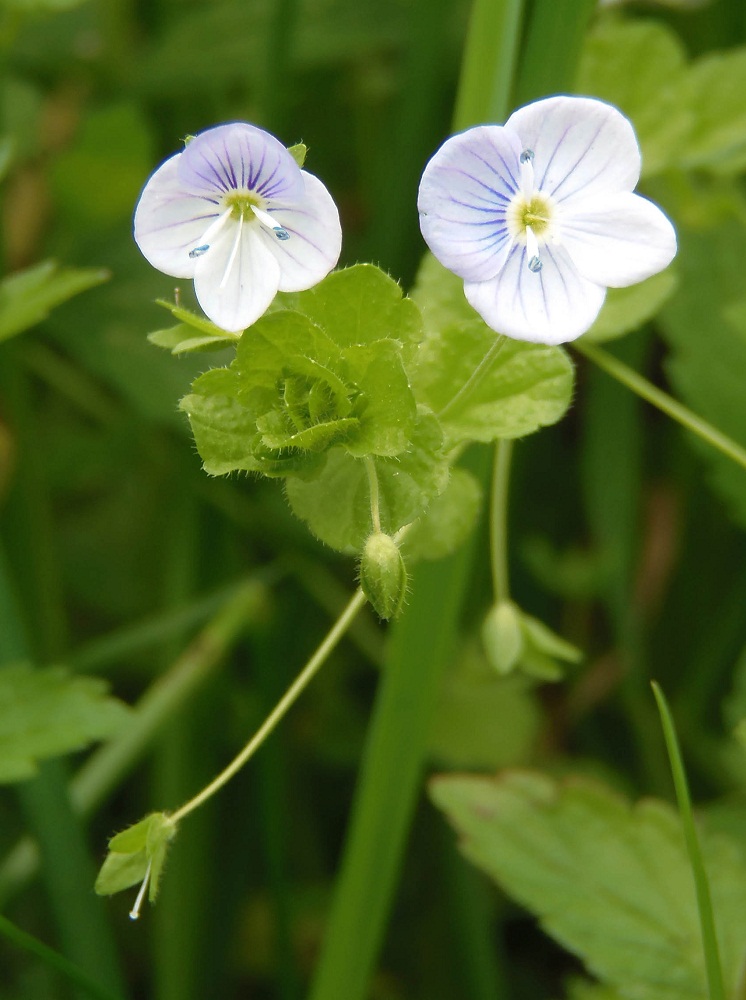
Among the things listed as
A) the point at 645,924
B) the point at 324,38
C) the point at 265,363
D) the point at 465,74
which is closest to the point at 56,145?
the point at 324,38

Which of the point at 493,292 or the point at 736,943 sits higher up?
the point at 493,292

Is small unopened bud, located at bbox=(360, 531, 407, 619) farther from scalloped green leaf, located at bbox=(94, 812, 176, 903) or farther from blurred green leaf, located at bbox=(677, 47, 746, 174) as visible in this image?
blurred green leaf, located at bbox=(677, 47, 746, 174)

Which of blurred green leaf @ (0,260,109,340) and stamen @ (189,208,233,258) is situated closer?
stamen @ (189,208,233,258)

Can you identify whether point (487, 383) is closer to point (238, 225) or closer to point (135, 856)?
point (238, 225)

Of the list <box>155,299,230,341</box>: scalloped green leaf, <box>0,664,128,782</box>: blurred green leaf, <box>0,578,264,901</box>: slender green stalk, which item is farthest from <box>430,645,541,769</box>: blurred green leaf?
<box>155,299,230,341</box>: scalloped green leaf

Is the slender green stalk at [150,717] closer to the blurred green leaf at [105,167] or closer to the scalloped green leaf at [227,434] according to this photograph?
the scalloped green leaf at [227,434]

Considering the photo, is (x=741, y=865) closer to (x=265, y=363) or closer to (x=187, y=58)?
(x=265, y=363)
